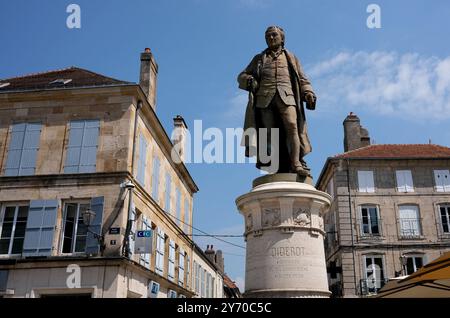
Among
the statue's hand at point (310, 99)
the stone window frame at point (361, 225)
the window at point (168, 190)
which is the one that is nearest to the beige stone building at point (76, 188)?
the window at point (168, 190)

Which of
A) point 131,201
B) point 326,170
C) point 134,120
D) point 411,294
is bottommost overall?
point 411,294

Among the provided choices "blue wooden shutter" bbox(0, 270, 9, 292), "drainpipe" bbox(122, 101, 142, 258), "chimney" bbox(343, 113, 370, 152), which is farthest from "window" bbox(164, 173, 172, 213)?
"chimney" bbox(343, 113, 370, 152)

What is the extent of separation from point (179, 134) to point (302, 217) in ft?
72.2

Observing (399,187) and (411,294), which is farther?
(399,187)

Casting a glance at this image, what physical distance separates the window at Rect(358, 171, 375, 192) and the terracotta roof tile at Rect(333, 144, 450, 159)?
102 centimetres

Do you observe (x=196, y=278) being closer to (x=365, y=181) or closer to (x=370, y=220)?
(x=370, y=220)

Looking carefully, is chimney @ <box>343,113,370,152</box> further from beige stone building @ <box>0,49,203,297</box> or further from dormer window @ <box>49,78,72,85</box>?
dormer window @ <box>49,78,72,85</box>

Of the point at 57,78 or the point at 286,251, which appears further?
the point at 57,78

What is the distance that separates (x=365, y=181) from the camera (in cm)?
2939

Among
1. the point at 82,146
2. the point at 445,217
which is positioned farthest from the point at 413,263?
the point at 82,146

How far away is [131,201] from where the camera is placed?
683 inches

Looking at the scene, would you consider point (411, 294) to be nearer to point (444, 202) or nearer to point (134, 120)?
point (134, 120)
